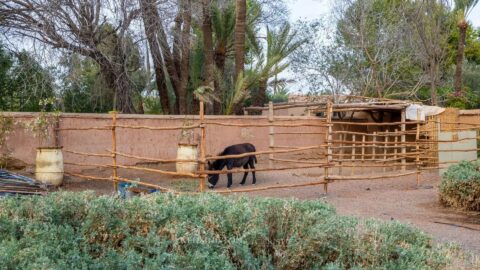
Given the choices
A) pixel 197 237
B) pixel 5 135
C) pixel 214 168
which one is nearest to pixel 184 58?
pixel 214 168

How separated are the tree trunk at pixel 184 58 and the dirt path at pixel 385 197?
405cm

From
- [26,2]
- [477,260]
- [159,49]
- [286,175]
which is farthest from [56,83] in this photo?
[477,260]

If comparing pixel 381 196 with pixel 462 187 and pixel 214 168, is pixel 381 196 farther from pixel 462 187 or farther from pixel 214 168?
pixel 214 168

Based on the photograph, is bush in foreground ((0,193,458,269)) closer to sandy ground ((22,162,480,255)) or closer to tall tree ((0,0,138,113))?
sandy ground ((22,162,480,255))

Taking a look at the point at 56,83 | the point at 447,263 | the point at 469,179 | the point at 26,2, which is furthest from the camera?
the point at 56,83

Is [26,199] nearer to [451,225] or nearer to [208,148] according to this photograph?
[451,225]

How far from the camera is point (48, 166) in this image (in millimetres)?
11586

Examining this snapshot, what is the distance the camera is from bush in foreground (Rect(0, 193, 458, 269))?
13.2ft

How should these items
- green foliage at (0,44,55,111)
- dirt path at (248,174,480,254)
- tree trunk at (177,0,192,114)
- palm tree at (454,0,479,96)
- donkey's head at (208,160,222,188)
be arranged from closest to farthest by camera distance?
1. dirt path at (248,174,480,254)
2. donkey's head at (208,160,222,188)
3. green foliage at (0,44,55,111)
4. tree trunk at (177,0,192,114)
5. palm tree at (454,0,479,96)

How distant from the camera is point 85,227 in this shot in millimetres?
4422

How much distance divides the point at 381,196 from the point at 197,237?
7.83m

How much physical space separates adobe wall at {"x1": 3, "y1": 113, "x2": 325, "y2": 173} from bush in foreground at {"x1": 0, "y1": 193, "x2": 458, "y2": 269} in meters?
7.03

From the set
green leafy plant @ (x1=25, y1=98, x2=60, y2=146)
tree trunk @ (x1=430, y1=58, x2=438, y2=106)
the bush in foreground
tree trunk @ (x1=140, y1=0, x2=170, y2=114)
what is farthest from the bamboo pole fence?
tree trunk @ (x1=430, y1=58, x2=438, y2=106)

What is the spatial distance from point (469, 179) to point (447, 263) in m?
5.70
